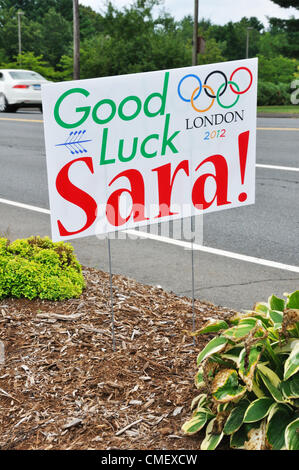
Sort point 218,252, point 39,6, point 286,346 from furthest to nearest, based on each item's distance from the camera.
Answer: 1. point 39,6
2. point 218,252
3. point 286,346

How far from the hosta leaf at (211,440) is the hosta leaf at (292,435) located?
12.4 inches

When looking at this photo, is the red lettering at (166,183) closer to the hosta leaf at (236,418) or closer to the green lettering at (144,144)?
the green lettering at (144,144)

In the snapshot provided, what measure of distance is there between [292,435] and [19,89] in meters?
21.7

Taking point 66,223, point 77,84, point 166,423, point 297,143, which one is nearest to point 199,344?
point 166,423

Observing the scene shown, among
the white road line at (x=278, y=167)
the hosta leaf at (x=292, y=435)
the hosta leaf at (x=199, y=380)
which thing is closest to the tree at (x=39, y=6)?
the white road line at (x=278, y=167)

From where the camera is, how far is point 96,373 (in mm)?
3352

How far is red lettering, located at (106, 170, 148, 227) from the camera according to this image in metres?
3.46

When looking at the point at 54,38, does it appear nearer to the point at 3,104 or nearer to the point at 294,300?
the point at 3,104

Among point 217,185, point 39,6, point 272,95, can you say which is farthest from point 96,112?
point 39,6

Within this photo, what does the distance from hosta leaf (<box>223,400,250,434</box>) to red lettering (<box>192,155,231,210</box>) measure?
1372 millimetres

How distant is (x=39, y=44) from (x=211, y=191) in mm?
49218

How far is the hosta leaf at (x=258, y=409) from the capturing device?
2652mm

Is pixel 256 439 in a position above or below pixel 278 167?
above
